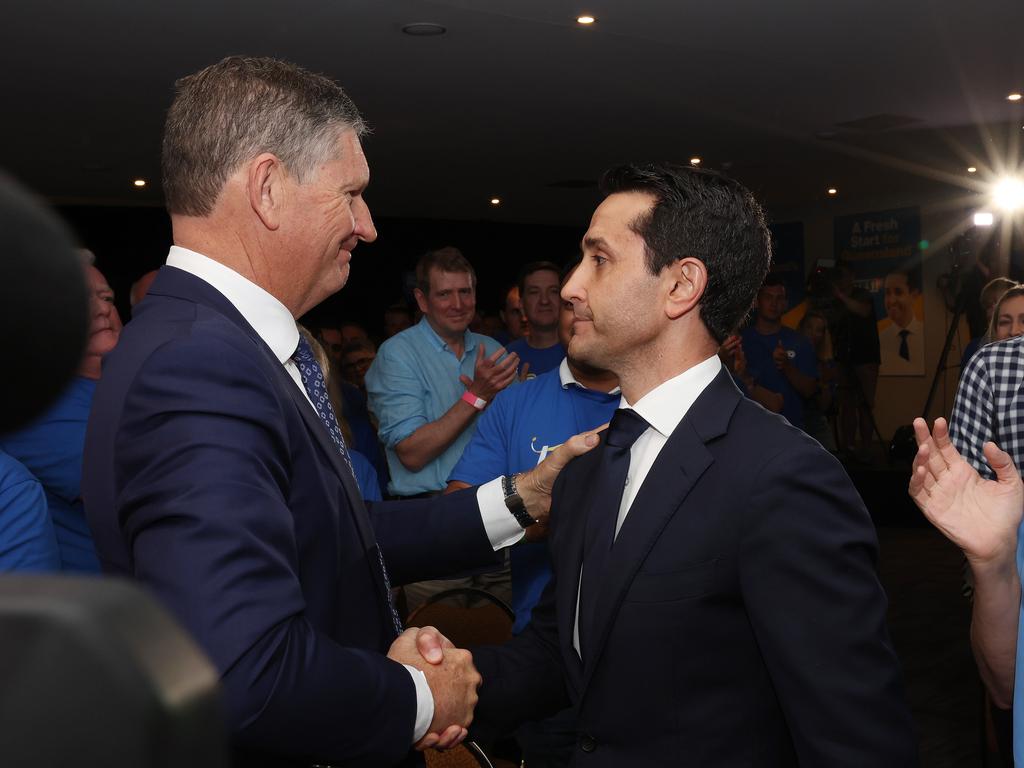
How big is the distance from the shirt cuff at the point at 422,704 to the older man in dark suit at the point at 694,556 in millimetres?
251

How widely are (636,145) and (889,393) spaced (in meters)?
5.87

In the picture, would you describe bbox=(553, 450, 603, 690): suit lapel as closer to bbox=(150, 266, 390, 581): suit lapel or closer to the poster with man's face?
bbox=(150, 266, 390, 581): suit lapel

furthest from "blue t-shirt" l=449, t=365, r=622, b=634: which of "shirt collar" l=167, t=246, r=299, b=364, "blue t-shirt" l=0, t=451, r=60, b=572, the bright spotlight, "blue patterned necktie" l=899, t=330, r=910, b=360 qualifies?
"blue patterned necktie" l=899, t=330, r=910, b=360

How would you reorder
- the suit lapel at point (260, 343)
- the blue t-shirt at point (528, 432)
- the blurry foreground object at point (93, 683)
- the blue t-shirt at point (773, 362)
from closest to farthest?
the blurry foreground object at point (93, 683)
the suit lapel at point (260, 343)
the blue t-shirt at point (528, 432)
the blue t-shirt at point (773, 362)

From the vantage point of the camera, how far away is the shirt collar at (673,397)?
160 cm

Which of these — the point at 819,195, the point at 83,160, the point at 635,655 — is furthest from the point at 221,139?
the point at 819,195

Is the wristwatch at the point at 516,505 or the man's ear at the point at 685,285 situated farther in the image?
the wristwatch at the point at 516,505

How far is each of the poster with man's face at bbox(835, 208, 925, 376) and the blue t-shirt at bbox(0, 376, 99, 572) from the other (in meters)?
11.5

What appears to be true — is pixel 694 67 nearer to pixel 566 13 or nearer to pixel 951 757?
pixel 566 13

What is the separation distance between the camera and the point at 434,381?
14.0 ft

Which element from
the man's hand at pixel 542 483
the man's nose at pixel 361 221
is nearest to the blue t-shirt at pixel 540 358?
the man's hand at pixel 542 483

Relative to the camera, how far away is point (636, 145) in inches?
357

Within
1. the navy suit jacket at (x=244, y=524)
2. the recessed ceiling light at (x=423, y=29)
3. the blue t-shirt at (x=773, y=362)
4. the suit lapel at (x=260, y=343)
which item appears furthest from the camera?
the blue t-shirt at (x=773, y=362)

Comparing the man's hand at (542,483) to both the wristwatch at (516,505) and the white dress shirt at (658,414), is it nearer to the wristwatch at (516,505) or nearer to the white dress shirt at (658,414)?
the wristwatch at (516,505)
